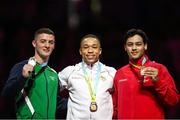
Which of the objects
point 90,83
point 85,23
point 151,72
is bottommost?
point 90,83

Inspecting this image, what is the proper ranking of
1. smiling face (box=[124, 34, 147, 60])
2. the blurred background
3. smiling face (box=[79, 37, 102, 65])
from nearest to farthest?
smiling face (box=[124, 34, 147, 60])
smiling face (box=[79, 37, 102, 65])
the blurred background

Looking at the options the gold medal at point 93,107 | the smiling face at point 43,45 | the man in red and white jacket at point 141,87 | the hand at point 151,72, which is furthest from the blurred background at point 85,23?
the hand at point 151,72

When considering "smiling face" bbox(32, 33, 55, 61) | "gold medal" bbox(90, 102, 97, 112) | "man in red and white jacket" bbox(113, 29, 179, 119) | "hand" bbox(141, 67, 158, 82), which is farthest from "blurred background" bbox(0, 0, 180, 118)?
"hand" bbox(141, 67, 158, 82)

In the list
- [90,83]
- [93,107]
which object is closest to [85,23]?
[90,83]

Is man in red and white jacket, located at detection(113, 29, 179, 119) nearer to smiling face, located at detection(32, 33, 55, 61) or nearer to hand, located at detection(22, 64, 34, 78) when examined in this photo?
smiling face, located at detection(32, 33, 55, 61)

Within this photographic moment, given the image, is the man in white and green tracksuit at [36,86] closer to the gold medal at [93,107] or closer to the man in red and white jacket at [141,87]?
the gold medal at [93,107]

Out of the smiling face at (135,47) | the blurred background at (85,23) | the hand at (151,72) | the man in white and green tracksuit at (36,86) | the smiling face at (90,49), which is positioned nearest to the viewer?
the hand at (151,72)

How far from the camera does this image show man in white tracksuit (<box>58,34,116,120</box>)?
475 centimetres

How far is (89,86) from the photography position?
15.8ft

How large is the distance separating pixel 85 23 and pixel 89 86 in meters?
4.39

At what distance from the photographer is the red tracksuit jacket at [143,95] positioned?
461 cm

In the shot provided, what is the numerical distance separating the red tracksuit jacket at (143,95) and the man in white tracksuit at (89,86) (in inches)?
5.7

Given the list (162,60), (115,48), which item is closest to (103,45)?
(115,48)

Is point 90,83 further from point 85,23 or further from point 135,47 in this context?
point 85,23
